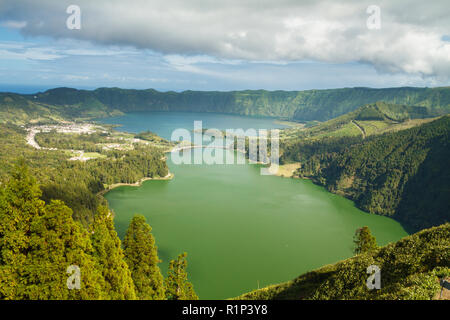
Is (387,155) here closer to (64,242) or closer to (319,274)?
(319,274)

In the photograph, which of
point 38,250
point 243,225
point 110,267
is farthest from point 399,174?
point 38,250

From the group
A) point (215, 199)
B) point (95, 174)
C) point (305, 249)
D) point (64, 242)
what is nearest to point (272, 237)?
point (305, 249)

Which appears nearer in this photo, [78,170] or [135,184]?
[78,170]

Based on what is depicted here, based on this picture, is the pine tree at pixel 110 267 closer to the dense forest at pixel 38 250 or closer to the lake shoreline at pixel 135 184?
the dense forest at pixel 38 250

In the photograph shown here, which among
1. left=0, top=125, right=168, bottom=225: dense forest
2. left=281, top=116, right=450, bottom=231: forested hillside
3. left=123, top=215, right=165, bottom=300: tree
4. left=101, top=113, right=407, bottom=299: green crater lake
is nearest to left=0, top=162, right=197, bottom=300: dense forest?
left=123, top=215, right=165, bottom=300: tree

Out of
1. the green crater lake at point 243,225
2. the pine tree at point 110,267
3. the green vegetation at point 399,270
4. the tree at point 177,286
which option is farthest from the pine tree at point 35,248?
the green crater lake at point 243,225

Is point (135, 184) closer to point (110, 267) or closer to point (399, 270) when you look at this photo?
point (110, 267)
